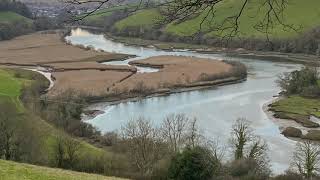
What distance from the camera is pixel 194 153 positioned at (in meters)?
24.2

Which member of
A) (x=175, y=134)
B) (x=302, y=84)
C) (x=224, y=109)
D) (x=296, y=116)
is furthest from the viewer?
(x=302, y=84)

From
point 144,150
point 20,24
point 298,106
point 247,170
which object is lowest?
point 298,106

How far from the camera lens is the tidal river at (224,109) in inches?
1469

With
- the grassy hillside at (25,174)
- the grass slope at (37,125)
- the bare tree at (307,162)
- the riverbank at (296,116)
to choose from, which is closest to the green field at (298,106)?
the riverbank at (296,116)

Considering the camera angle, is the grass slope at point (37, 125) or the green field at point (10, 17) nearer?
the grass slope at point (37, 125)

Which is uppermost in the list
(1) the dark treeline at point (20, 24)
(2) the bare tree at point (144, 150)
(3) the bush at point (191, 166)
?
(1) the dark treeline at point (20, 24)

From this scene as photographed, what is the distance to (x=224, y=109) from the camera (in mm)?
47406

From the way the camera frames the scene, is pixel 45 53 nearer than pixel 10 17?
Yes

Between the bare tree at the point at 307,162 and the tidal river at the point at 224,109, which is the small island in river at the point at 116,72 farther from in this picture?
the bare tree at the point at 307,162

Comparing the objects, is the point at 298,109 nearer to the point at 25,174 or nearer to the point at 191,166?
the point at 191,166

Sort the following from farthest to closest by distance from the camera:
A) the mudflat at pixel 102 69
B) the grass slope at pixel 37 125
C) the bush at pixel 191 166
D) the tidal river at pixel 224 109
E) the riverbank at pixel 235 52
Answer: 1. the riverbank at pixel 235 52
2. the mudflat at pixel 102 69
3. the tidal river at pixel 224 109
4. the grass slope at pixel 37 125
5. the bush at pixel 191 166

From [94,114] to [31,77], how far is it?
19.5 meters

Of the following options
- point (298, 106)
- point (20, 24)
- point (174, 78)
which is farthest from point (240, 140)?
point (20, 24)

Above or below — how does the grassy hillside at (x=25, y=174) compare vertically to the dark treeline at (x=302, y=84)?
above
